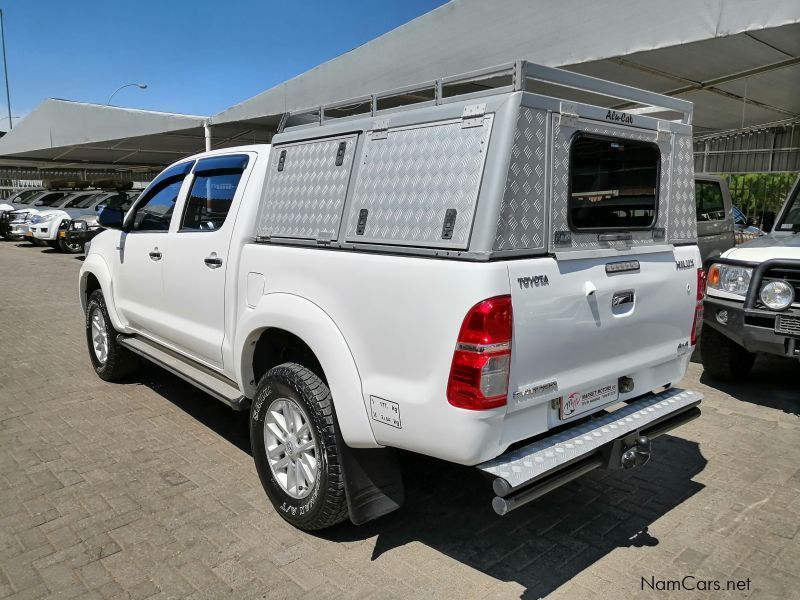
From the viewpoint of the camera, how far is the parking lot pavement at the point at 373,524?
290cm

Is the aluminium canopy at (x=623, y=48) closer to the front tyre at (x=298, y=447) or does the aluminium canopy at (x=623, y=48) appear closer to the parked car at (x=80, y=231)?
the front tyre at (x=298, y=447)

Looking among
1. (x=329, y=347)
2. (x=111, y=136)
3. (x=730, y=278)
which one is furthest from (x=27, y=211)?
(x=730, y=278)

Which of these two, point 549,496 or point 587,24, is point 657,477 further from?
point 587,24

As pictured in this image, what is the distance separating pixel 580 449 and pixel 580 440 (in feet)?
0.29

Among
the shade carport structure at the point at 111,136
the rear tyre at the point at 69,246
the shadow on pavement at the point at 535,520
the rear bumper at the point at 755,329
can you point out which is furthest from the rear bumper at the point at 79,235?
the rear bumper at the point at 755,329

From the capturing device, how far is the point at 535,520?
136 inches

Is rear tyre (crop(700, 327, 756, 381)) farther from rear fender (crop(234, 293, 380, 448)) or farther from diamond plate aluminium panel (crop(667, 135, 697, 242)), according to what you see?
rear fender (crop(234, 293, 380, 448))

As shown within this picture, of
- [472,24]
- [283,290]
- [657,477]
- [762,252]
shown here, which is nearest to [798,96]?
[472,24]

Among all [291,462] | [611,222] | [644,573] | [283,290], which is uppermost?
[611,222]

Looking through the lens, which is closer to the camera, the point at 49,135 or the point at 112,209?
the point at 112,209

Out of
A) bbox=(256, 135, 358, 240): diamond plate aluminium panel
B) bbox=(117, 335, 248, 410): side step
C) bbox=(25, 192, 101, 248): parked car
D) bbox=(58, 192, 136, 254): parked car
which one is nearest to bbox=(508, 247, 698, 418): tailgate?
bbox=(256, 135, 358, 240): diamond plate aluminium panel

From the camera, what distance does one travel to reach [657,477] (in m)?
3.98

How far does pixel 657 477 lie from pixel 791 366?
12.2ft

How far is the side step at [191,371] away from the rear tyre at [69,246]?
47.1 ft
